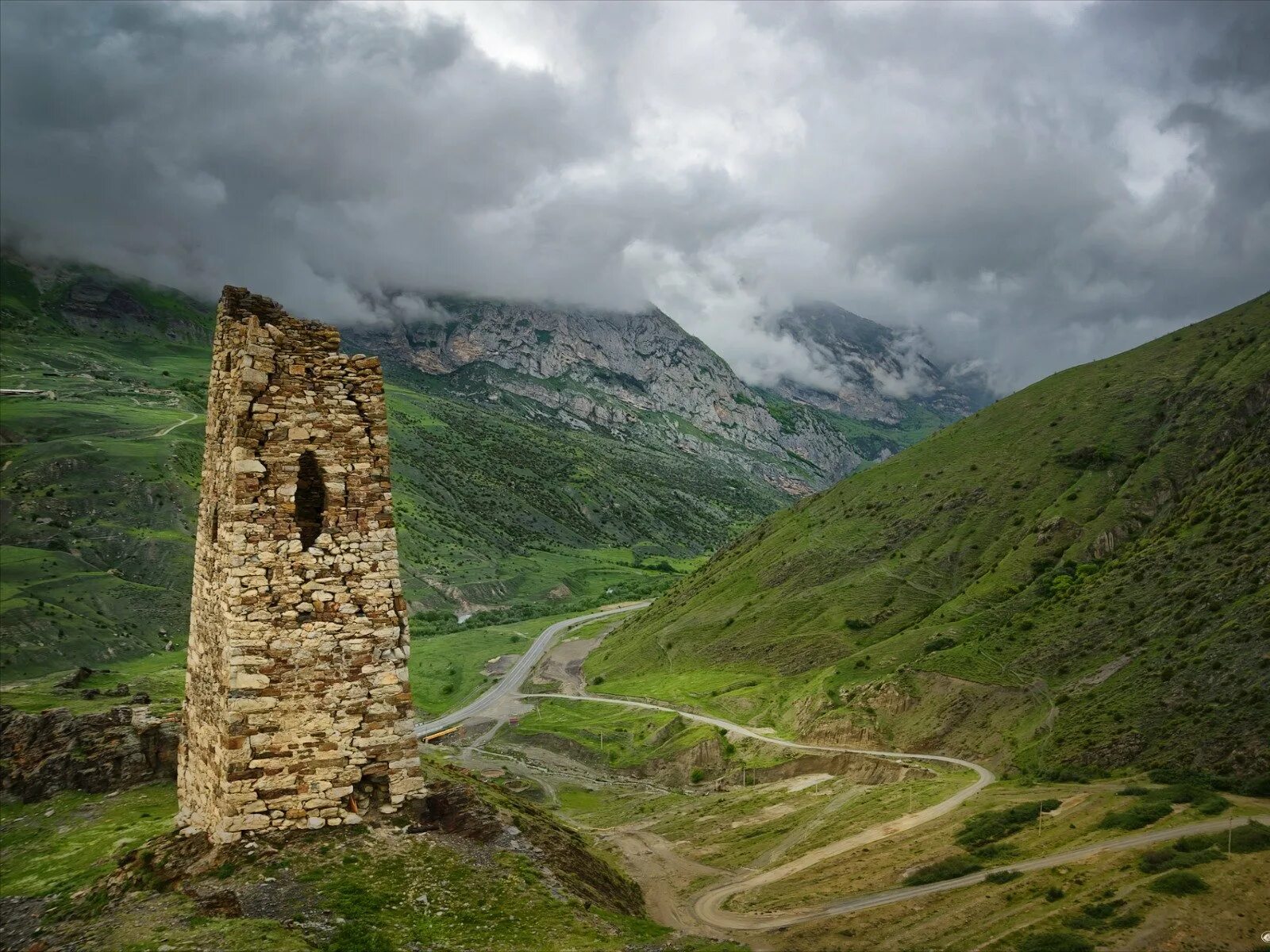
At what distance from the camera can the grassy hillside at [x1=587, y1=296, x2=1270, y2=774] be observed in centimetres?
5766

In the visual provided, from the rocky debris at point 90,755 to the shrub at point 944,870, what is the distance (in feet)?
111

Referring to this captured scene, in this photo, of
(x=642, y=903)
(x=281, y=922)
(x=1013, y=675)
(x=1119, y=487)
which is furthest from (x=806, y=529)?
(x=281, y=922)

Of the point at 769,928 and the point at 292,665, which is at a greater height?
the point at 292,665

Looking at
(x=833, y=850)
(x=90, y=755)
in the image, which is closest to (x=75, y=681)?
(x=90, y=755)

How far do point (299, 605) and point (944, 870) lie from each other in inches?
1458

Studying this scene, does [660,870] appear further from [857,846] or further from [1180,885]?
[1180,885]

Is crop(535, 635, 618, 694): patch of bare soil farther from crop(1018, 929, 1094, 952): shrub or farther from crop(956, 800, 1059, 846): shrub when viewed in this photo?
crop(1018, 929, 1094, 952): shrub

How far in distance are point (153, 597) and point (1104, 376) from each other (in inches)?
5977

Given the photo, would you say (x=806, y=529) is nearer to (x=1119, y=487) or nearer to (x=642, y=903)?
(x=1119, y=487)

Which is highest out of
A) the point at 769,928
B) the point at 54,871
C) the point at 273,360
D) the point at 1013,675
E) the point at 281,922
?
the point at 273,360

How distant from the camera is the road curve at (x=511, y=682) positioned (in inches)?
4262

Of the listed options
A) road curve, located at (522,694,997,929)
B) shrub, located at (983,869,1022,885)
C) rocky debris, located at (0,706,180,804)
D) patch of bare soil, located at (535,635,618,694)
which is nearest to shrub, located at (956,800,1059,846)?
road curve, located at (522,694,997,929)

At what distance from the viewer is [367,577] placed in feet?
51.1

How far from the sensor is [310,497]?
15.9m
